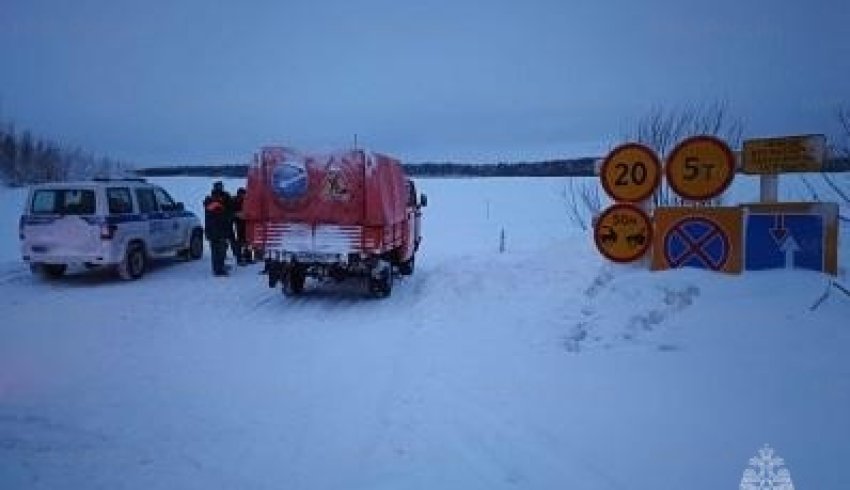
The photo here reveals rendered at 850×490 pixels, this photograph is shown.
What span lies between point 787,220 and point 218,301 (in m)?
8.60

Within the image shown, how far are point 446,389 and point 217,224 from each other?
952cm

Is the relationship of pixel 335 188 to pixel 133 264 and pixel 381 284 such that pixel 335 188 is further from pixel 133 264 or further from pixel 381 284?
pixel 133 264

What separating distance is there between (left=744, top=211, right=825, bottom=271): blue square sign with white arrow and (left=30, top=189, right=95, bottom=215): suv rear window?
11.2 metres

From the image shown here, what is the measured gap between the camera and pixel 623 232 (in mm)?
9938

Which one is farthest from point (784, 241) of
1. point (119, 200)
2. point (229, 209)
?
point (119, 200)

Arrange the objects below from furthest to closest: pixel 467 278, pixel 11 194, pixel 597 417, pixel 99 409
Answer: pixel 11 194, pixel 467 278, pixel 99 409, pixel 597 417

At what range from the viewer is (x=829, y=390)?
5.65 metres

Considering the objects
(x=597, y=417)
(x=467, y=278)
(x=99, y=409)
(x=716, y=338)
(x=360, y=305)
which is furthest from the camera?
(x=467, y=278)

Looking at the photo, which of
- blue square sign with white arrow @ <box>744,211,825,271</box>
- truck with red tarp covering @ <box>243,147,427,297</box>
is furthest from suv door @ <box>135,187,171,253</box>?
blue square sign with white arrow @ <box>744,211,825,271</box>

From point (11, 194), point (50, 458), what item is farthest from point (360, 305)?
point (11, 194)

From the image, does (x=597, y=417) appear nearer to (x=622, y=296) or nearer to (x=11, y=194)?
(x=622, y=296)

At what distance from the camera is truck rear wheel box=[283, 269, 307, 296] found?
41.0 feet

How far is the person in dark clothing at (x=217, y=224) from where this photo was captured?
49.7ft

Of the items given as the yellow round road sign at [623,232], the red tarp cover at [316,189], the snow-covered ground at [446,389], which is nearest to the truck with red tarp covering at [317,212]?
the red tarp cover at [316,189]
